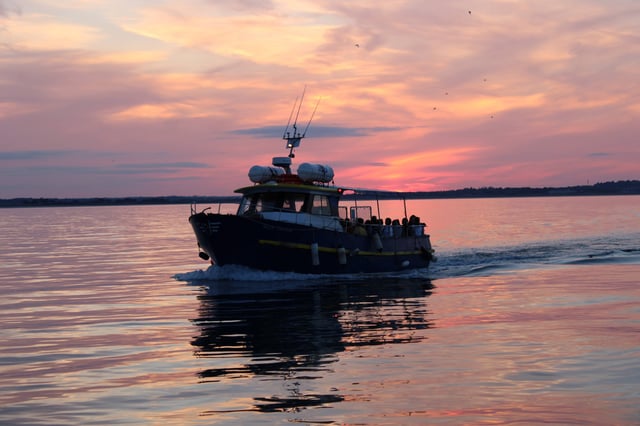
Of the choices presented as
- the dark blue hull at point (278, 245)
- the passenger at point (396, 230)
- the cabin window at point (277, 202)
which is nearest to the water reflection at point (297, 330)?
the dark blue hull at point (278, 245)

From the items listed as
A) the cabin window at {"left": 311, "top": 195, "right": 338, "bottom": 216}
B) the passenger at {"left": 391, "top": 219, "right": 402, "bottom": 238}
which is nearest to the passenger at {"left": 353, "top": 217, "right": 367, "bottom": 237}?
the cabin window at {"left": 311, "top": 195, "right": 338, "bottom": 216}

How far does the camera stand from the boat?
31625 millimetres

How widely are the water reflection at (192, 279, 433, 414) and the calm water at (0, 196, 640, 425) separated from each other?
2.5 inches

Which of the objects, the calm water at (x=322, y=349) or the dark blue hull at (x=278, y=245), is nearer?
the calm water at (x=322, y=349)

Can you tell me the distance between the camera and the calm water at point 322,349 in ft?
40.4

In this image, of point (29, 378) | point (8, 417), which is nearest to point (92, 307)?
point (29, 378)

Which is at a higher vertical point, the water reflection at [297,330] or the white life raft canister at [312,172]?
the white life raft canister at [312,172]

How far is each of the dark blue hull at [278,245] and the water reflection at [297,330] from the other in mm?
1725

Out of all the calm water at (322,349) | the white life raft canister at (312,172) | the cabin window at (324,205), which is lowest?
the calm water at (322,349)

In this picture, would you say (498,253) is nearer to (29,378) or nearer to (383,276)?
(383,276)

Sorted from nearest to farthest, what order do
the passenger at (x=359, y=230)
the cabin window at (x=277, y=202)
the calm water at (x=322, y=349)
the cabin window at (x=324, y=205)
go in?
the calm water at (x=322, y=349)
the cabin window at (x=277, y=202)
the cabin window at (x=324, y=205)
the passenger at (x=359, y=230)

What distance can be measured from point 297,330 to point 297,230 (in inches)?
469

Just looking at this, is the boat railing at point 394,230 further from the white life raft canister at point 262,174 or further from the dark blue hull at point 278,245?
the white life raft canister at point 262,174

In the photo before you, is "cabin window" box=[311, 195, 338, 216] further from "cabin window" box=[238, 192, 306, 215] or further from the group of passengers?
the group of passengers
